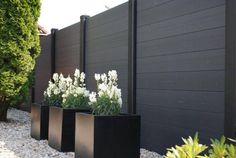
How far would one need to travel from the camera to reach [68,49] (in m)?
9.14

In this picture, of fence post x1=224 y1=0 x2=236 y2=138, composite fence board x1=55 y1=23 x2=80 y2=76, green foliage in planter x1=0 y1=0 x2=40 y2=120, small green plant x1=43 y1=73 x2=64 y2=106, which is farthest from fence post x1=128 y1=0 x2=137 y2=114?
green foliage in planter x1=0 y1=0 x2=40 y2=120

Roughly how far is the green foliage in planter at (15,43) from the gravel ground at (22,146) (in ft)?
2.93

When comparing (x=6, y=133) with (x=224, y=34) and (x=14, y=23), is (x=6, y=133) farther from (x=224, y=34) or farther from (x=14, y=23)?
(x=224, y=34)

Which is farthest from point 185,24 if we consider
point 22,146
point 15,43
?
point 15,43

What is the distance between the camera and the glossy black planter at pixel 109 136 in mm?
4426

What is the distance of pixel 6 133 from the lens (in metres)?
7.59

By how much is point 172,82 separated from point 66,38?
4781 millimetres

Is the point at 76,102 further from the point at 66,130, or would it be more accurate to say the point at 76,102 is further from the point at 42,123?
the point at 42,123

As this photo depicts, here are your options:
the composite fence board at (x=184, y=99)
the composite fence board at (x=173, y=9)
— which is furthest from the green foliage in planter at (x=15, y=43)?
the composite fence board at (x=184, y=99)

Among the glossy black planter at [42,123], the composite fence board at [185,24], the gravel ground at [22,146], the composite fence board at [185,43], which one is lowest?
the gravel ground at [22,146]

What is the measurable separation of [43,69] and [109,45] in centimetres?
458

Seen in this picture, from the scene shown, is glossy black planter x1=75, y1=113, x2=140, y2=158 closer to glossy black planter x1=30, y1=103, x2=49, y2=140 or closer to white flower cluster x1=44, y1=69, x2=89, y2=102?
white flower cluster x1=44, y1=69, x2=89, y2=102

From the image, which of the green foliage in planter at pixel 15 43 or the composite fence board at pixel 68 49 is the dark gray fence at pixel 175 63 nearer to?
the composite fence board at pixel 68 49

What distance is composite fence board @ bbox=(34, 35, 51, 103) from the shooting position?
34.6ft
